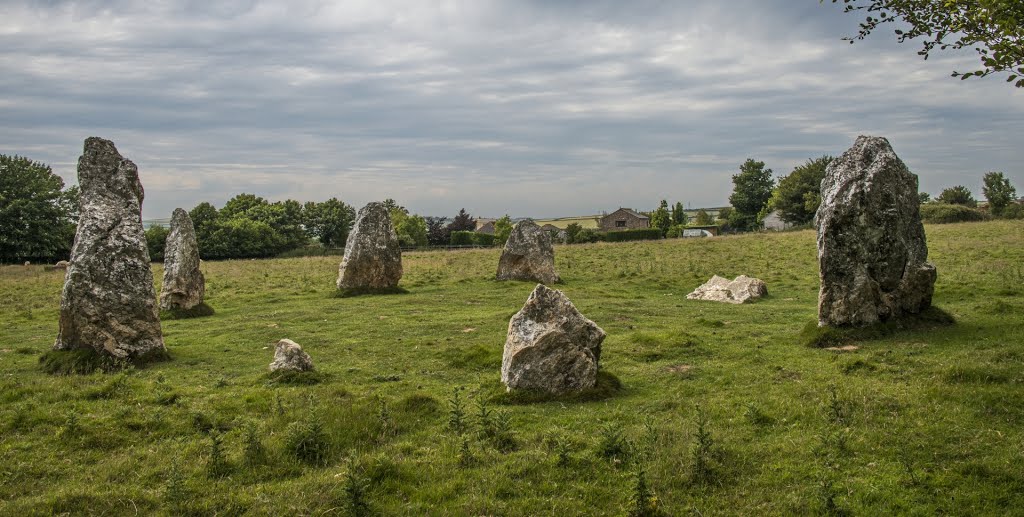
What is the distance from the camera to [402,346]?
16625 millimetres

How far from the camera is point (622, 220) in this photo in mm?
122688

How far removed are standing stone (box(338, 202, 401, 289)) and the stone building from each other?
9487 centimetres

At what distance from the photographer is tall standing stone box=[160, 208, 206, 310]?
23559mm

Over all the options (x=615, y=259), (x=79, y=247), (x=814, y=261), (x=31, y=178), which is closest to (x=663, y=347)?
(x=79, y=247)

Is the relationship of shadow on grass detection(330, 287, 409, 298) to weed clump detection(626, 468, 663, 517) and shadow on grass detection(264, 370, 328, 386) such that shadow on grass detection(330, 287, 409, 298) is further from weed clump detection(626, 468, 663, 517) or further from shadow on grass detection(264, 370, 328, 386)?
weed clump detection(626, 468, 663, 517)

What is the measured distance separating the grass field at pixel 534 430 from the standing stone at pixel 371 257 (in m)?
10.3

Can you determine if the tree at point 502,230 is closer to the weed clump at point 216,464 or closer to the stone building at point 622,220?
the stone building at point 622,220

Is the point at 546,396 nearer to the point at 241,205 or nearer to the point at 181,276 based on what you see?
the point at 181,276

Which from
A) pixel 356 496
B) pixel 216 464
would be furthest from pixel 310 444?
pixel 356 496

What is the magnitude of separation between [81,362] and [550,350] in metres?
10.1

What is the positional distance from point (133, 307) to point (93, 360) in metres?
1.38

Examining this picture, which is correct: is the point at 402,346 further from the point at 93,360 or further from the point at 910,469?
the point at 910,469

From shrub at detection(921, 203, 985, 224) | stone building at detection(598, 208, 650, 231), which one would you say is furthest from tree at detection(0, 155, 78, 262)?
stone building at detection(598, 208, 650, 231)

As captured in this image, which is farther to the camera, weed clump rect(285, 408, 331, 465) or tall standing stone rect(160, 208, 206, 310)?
tall standing stone rect(160, 208, 206, 310)
